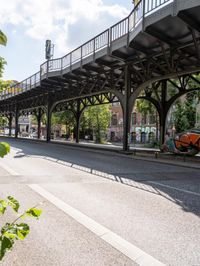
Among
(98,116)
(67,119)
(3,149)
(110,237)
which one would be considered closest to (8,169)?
(110,237)

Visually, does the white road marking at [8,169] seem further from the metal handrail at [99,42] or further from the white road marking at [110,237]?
the metal handrail at [99,42]

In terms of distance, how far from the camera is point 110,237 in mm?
4918

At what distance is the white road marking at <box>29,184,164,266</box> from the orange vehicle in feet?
50.5

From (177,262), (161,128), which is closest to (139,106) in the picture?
(161,128)

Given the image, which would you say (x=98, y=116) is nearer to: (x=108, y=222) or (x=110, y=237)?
(x=108, y=222)

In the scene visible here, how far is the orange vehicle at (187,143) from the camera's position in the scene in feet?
69.7

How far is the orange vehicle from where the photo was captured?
69.7 feet

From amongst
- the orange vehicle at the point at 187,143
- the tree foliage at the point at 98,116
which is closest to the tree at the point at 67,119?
the tree foliage at the point at 98,116

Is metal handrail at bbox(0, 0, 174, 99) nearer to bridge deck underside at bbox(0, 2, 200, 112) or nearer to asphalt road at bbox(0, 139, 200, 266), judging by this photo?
bridge deck underside at bbox(0, 2, 200, 112)

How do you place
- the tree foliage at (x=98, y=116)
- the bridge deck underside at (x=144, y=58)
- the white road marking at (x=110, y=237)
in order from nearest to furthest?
1. the white road marking at (x=110, y=237)
2. the bridge deck underside at (x=144, y=58)
3. the tree foliage at (x=98, y=116)

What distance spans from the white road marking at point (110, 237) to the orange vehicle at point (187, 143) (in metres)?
15.4

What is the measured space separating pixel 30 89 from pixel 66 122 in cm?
→ 2850

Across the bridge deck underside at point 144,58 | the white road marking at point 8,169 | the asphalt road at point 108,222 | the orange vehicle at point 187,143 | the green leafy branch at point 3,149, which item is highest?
the bridge deck underside at point 144,58

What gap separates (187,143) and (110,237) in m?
17.5
